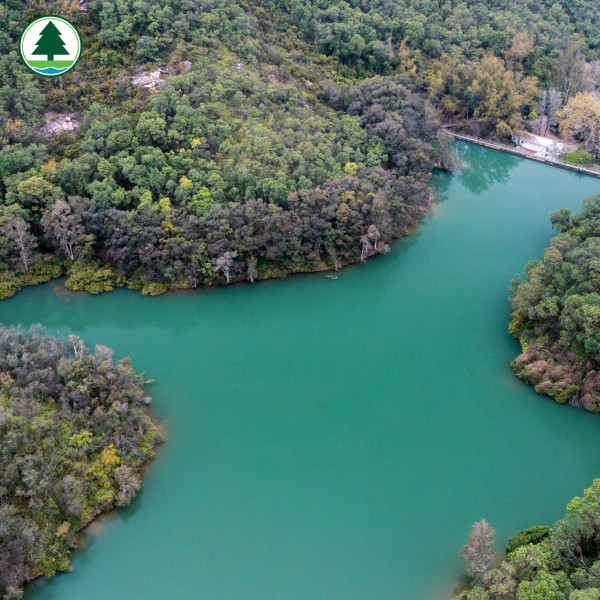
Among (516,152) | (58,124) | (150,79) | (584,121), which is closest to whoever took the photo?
(58,124)

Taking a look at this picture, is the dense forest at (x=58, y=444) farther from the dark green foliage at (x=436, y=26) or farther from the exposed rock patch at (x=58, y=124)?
the dark green foliage at (x=436, y=26)

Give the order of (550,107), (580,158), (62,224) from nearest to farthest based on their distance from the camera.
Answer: (62,224) < (580,158) < (550,107)

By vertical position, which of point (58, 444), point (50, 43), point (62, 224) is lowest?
point (58, 444)

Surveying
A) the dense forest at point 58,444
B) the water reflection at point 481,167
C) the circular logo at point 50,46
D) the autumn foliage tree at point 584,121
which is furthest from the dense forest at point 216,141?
the dense forest at point 58,444

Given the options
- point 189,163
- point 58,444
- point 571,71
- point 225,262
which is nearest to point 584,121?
point 571,71

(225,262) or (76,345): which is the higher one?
(225,262)

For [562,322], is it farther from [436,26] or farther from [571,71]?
[436,26]

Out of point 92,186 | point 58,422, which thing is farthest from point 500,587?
point 92,186
